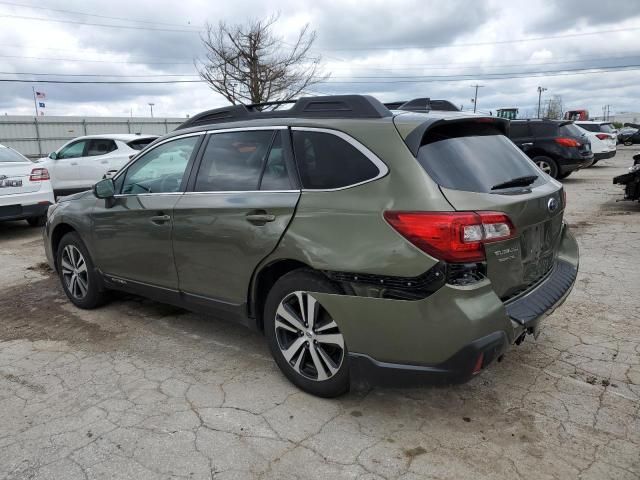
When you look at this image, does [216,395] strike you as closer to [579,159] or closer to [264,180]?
[264,180]

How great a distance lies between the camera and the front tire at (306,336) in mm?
2936

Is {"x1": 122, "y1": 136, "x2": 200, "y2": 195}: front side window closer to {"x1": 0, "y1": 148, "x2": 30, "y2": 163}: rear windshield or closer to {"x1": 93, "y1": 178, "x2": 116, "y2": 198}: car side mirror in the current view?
{"x1": 93, "y1": 178, "x2": 116, "y2": 198}: car side mirror

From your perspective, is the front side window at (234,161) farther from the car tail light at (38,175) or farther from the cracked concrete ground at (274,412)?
the car tail light at (38,175)

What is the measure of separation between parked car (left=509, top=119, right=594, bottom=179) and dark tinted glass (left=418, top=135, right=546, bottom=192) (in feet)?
36.1

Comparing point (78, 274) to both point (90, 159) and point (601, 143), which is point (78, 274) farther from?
point (601, 143)

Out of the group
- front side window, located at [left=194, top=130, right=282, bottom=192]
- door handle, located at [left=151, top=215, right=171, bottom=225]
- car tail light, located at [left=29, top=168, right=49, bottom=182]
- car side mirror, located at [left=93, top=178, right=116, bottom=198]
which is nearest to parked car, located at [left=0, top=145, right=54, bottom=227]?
car tail light, located at [left=29, top=168, right=49, bottom=182]

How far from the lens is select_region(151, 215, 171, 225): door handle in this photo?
380cm

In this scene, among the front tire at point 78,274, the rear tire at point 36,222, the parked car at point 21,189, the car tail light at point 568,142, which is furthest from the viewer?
the car tail light at point 568,142

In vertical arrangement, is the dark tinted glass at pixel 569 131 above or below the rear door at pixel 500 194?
above

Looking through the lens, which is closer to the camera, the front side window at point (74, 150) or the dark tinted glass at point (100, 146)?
the dark tinted glass at point (100, 146)

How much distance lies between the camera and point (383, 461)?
254cm

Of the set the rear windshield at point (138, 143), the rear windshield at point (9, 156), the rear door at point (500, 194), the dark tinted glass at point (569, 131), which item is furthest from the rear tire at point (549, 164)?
the rear windshield at point (9, 156)

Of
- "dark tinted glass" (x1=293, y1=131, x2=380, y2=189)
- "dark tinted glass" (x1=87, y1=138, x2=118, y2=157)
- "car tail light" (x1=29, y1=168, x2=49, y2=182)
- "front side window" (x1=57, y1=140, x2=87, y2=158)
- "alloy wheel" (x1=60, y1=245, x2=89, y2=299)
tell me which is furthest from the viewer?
"front side window" (x1=57, y1=140, x2=87, y2=158)

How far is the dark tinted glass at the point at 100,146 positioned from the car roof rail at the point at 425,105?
9.56 metres
